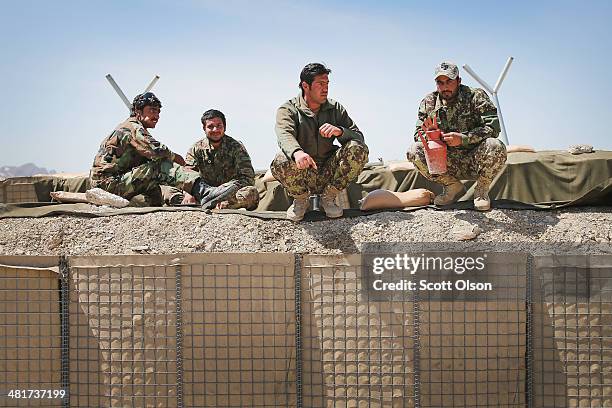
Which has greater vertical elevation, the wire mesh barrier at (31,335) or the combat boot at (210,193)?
the combat boot at (210,193)

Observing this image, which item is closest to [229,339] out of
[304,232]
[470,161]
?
[304,232]

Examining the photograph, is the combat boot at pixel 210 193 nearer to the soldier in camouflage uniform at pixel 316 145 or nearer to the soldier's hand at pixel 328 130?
the soldier in camouflage uniform at pixel 316 145

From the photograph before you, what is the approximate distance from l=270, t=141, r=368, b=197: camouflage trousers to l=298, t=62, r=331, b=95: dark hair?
552 mm

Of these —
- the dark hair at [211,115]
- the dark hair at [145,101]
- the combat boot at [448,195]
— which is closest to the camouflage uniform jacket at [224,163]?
the dark hair at [211,115]

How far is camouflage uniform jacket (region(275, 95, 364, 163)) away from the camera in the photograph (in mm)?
5527

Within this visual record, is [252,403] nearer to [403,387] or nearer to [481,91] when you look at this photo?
[403,387]

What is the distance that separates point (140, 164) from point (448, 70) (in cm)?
→ 268

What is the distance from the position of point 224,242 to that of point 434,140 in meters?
1.67

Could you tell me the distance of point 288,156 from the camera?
5297mm

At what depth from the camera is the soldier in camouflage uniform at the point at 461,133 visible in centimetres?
555

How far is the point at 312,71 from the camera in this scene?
5.52m

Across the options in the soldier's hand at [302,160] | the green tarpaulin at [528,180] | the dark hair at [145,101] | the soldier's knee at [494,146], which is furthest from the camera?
the green tarpaulin at [528,180]

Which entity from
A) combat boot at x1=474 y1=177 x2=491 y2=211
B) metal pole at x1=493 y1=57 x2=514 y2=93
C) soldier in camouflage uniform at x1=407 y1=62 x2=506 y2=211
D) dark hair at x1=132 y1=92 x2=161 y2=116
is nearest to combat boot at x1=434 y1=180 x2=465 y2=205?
soldier in camouflage uniform at x1=407 y1=62 x2=506 y2=211

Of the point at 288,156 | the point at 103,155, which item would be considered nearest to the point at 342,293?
the point at 288,156
